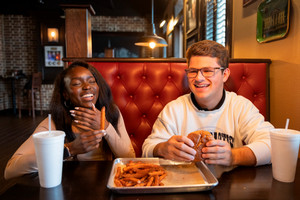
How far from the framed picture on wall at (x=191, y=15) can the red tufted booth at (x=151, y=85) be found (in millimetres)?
2177

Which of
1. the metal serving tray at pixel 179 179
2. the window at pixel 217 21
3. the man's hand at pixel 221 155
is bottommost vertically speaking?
the metal serving tray at pixel 179 179

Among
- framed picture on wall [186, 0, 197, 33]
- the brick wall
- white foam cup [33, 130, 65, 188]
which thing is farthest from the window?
the brick wall

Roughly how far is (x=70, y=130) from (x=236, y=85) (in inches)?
47.7

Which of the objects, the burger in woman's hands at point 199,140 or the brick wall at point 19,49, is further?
the brick wall at point 19,49

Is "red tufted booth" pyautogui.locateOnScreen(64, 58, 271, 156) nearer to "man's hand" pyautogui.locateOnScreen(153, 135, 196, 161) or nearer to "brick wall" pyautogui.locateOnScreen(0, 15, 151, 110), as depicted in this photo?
"man's hand" pyautogui.locateOnScreen(153, 135, 196, 161)

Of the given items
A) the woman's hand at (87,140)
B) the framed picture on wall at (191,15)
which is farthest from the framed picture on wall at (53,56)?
the woman's hand at (87,140)

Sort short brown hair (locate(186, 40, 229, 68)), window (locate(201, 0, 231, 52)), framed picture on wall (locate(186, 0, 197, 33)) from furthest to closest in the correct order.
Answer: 1. framed picture on wall (locate(186, 0, 197, 33))
2. window (locate(201, 0, 231, 52))
3. short brown hair (locate(186, 40, 229, 68))

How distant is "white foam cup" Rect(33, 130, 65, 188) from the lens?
762 mm

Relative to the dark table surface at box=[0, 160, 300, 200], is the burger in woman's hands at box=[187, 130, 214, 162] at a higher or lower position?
higher

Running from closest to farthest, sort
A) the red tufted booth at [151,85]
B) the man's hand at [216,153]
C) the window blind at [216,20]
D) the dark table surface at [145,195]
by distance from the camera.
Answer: the dark table surface at [145,195], the man's hand at [216,153], the red tufted booth at [151,85], the window blind at [216,20]

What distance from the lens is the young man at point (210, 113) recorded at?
1224 mm

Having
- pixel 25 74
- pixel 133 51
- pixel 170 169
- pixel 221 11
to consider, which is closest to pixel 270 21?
pixel 221 11

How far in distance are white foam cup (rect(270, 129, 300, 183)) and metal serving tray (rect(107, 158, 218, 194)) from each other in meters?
0.25

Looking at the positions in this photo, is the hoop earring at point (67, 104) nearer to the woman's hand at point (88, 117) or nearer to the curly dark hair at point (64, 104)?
the curly dark hair at point (64, 104)
